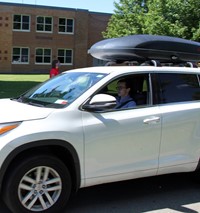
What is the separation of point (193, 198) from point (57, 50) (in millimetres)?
41873

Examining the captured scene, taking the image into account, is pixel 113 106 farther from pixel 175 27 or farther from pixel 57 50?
pixel 57 50

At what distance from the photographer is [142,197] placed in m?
5.35

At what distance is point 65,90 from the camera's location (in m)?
5.07

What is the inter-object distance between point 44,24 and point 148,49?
40.8 metres

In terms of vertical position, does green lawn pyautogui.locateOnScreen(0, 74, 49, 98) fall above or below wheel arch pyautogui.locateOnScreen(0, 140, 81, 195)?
below

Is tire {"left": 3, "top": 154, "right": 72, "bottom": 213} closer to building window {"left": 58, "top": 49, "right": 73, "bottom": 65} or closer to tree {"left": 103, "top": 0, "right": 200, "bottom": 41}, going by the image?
tree {"left": 103, "top": 0, "right": 200, "bottom": 41}

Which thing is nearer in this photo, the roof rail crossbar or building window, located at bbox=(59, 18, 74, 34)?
the roof rail crossbar

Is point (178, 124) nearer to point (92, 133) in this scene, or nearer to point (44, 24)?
point (92, 133)

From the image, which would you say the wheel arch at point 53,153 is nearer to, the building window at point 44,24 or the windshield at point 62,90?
the windshield at point 62,90

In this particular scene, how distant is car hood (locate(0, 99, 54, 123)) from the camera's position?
14.3ft

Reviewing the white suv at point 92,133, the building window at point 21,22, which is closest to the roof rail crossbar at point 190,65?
the white suv at point 92,133

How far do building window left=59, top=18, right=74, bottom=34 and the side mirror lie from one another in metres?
42.5

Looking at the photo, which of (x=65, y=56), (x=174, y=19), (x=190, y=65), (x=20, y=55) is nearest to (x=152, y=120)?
(x=190, y=65)

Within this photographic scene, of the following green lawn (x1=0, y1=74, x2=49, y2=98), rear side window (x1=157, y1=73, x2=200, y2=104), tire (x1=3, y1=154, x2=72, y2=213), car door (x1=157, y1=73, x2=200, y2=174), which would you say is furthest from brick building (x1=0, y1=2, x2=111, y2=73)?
tire (x1=3, y1=154, x2=72, y2=213)
